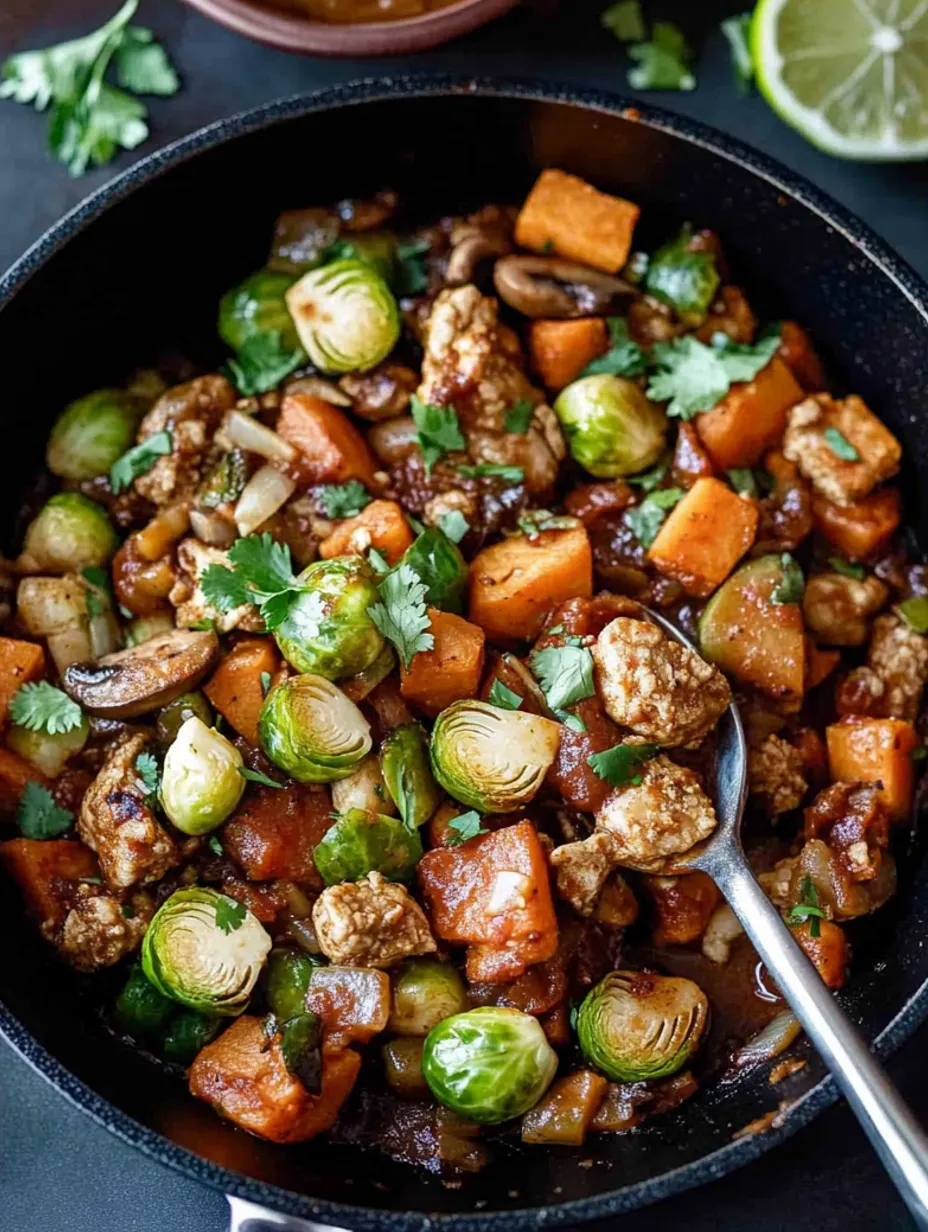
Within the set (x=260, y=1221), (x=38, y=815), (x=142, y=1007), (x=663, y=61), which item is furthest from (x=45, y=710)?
(x=663, y=61)

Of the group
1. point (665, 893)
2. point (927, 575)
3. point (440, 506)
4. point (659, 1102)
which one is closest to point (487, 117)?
point (440, 506)

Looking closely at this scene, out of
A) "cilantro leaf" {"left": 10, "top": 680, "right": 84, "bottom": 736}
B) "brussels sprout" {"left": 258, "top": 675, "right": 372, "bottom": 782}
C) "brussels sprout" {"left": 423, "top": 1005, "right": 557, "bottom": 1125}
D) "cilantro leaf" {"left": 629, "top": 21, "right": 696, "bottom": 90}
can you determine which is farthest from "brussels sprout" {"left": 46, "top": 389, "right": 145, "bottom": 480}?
"cilantro leaf" {"left": 629, "top": 21, "right": 696, "bottom": 90}

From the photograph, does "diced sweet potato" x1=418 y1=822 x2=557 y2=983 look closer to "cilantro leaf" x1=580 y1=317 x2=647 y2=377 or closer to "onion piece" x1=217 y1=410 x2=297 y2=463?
"onion piece" x1=217 y1=410 x2=297 y2=463

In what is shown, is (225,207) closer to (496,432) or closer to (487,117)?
(487,117)

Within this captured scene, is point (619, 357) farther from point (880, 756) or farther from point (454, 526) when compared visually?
point (880, 756)

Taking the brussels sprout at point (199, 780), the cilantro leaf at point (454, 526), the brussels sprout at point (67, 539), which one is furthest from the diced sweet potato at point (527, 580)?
the brussels sprout at point (67, 539)

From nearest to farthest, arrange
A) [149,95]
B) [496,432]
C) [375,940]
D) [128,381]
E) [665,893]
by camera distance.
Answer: [375,940] < [665,893] < [496,432] < [128,381] < [149,95]
